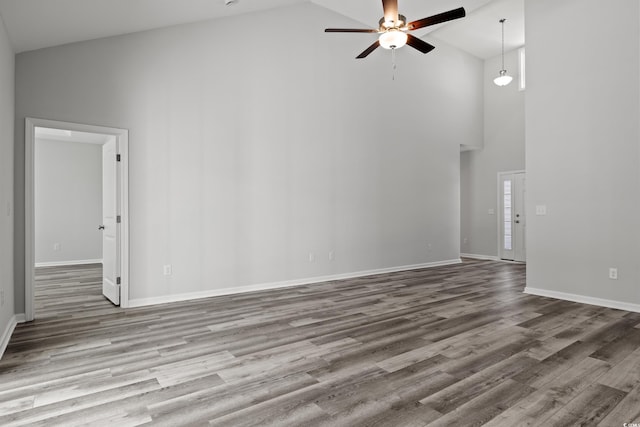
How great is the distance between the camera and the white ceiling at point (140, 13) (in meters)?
3.18

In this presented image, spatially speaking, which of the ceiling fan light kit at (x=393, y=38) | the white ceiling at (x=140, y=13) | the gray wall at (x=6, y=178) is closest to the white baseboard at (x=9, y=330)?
the gray wall at (x=6, y=178)

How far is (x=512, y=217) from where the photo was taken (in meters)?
8.25

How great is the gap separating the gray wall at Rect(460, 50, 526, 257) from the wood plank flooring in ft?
13.9

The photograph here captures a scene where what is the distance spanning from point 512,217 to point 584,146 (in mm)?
3996

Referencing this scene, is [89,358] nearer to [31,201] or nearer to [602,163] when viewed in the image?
[31,201]

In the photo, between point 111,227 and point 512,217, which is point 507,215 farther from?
point 111,227

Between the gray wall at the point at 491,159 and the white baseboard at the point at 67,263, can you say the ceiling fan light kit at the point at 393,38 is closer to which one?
the gray wall at the point at 491,159

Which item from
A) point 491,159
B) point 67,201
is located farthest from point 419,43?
point 67,201

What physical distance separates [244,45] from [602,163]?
479 cm

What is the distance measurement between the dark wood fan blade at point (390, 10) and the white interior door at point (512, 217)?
19.3 ft

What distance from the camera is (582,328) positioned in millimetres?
3490

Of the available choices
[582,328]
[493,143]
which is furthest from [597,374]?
[493,143]

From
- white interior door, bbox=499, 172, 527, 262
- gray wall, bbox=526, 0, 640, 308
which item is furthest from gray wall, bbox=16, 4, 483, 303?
gray wall, bbox=526, 0, 640, 308

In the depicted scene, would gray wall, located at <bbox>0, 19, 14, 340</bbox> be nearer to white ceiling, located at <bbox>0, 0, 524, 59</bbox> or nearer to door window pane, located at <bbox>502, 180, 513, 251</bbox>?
white ceiling, located at <bbox>0, 0, 524, 59</bbox>
